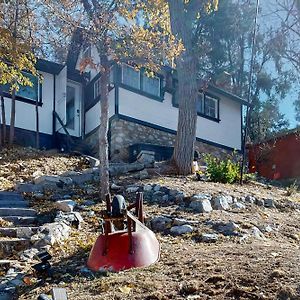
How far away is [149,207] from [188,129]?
407 cm

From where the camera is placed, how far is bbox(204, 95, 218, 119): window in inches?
650

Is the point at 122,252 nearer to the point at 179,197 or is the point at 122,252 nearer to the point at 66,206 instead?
the point at 66,206

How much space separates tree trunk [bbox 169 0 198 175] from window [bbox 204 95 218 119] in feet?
18.2

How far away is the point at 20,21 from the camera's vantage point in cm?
1249

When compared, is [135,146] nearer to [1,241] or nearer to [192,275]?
[1,241]

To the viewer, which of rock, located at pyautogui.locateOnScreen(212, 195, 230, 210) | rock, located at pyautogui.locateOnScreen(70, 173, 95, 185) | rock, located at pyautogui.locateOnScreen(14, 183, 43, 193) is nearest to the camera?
rock, located at pyautogui.locateOnScreen(212, 195, 230, 210)

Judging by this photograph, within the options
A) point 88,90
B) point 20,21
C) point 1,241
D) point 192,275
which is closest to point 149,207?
point 1,241

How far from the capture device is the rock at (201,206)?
650 cm

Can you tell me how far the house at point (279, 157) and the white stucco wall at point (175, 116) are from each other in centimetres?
151

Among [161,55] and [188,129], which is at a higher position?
[161,55]

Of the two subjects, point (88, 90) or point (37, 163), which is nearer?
point (37, 163)

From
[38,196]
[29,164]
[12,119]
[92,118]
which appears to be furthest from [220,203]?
[92,118]

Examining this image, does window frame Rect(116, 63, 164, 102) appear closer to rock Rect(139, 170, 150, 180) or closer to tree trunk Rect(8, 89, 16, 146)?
tree trunk Rect(8, 89, 16, 146)

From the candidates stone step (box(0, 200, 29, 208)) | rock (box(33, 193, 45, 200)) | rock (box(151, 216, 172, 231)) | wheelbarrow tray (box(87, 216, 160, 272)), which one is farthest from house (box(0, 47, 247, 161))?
wheelbarrow tray (box(87, 216, 160, 272))
